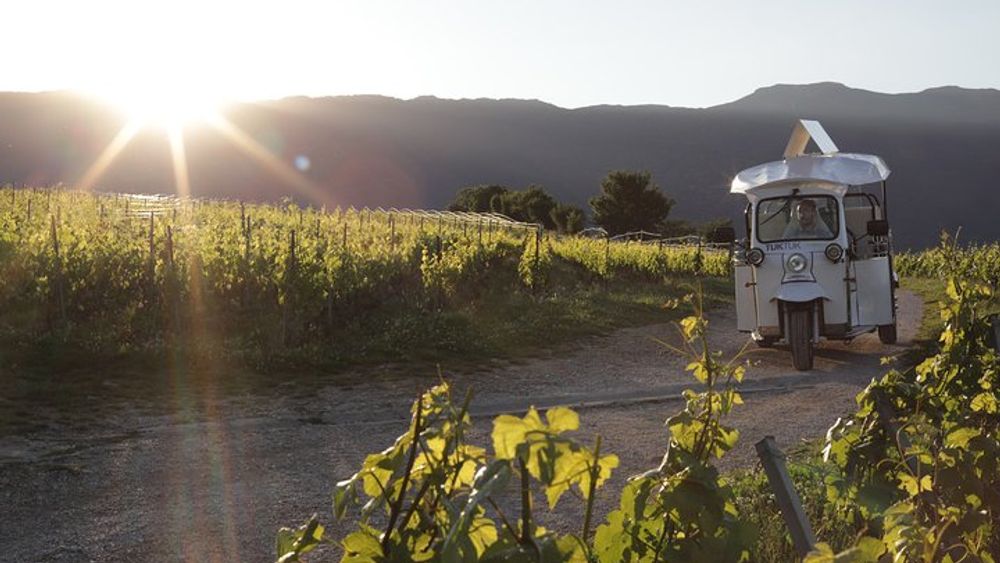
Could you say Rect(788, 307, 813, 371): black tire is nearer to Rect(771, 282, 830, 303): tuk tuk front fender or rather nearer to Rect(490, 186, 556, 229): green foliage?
Rect(771, 282, 830, 303): tuk tuk front fender

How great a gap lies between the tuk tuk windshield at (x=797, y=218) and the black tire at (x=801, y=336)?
39.4 inches

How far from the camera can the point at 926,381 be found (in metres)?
5.00

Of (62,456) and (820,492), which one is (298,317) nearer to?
(62,456)

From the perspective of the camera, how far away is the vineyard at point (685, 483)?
5.01 feet

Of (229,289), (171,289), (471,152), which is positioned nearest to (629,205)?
(471,152)

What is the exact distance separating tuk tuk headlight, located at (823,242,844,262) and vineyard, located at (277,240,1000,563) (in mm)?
7825

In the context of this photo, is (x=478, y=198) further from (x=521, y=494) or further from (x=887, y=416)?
(x=521, y=494)

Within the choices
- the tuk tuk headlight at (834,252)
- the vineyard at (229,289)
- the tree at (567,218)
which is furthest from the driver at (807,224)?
the tree at (567,218)

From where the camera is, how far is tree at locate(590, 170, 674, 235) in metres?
82.2

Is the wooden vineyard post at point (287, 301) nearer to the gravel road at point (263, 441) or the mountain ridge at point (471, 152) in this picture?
the gravel road at point (263, 441)

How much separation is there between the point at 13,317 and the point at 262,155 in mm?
124285

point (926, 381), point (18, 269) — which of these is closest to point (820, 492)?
point (926, 381)

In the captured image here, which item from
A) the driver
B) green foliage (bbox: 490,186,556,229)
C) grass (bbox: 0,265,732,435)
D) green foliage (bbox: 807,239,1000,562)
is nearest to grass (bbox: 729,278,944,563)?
green foliage (bbox: 807,239,1000,562)

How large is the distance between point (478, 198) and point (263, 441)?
79725 millimetres
